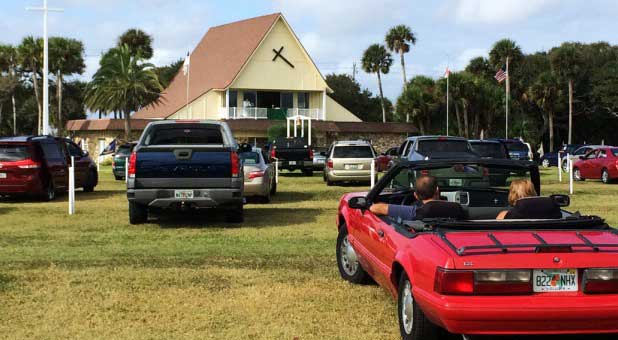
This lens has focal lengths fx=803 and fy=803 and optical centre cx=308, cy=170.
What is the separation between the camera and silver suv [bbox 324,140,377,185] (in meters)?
27.4

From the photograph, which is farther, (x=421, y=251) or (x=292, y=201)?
(x=292, y=201)

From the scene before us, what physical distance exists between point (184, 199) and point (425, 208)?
7.42 meters

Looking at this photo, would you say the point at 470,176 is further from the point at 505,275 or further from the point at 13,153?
the point at 13,153

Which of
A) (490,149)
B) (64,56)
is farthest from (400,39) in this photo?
(490,149)

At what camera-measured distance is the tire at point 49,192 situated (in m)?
19.5

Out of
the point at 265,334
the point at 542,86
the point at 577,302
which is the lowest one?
the point at 265,334

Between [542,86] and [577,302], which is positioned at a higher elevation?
[542,86]

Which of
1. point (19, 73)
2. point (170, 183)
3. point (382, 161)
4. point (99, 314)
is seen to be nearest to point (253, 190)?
point (170, 183)

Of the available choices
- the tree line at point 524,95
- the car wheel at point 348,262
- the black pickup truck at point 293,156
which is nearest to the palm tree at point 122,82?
the tree line at point 524,95

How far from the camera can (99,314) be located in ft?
23.3

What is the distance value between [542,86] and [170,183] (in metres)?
61.2

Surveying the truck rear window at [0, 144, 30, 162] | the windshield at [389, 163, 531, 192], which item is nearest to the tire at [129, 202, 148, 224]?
the truck rear window at [0, 144, 30, 162]

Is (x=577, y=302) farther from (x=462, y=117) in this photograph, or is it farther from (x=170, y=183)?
Result: (x=462, y=117)

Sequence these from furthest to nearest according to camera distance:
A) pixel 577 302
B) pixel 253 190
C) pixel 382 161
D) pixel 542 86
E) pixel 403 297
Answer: pixel 542 86
pixel 382 161
pixel 253 190
pixel 403 297
pixel 577 302
